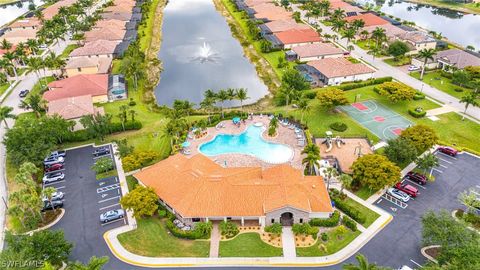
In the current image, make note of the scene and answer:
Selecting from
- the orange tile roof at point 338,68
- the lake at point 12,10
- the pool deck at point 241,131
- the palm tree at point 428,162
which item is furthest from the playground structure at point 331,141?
the lake at point 12,10

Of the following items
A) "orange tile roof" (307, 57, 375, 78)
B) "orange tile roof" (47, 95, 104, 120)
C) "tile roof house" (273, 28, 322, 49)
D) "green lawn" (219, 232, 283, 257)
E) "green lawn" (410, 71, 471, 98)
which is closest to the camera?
A: "green lawn" (219, 232, 283, 257)

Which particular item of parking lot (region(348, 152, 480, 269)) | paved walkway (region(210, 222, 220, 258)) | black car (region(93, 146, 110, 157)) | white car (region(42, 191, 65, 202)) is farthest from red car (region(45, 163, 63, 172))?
parking lot (region(348, 152, 480, 269))

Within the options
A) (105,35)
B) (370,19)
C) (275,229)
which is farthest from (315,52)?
(275,229)

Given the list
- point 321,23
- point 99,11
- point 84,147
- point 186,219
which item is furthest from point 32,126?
point 321,23

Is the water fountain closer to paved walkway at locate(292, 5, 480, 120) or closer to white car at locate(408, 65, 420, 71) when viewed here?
paved walkway at locate(292, 5, 480, 120)

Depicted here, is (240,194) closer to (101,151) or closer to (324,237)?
(324,237)

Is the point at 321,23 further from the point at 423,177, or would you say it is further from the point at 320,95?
the point at 423,177

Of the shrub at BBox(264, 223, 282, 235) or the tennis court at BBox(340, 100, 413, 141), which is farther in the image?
the tennis court at BBox(340, 100, 413, 141)
